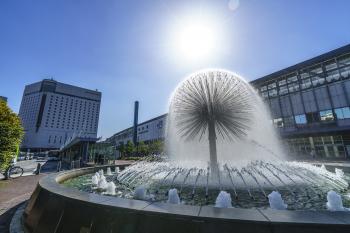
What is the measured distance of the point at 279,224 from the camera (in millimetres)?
2832

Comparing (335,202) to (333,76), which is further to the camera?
(333,76)

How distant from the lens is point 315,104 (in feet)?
128

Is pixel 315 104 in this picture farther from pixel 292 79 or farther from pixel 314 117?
pixel 292 79

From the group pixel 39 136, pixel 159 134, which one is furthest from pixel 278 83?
pixel 39 136

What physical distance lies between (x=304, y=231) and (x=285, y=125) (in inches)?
1867

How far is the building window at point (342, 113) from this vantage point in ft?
114

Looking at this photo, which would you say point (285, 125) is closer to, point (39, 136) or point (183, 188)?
point (183, 188)

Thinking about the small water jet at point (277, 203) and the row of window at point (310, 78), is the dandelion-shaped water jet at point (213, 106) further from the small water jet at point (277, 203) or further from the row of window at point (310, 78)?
the row of window at point (310, 78)

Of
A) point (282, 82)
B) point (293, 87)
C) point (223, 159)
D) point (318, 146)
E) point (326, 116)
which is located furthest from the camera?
point (282, 82)

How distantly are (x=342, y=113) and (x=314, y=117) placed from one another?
4.52 meters

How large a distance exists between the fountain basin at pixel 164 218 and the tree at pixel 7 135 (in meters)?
12.7

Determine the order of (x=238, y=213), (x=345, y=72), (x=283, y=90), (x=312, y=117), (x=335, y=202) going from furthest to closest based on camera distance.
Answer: (x=283, y=90), (x=312, y=117), (x=345, y=72), (x=335, y=202), (x=238, y=213)

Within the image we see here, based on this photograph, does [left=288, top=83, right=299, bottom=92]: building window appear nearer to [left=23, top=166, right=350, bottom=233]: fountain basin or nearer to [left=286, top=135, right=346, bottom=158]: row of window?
[left=286, top=135, right=346, bottom=158]: row of window

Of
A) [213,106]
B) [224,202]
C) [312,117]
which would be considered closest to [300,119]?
[312,117]
